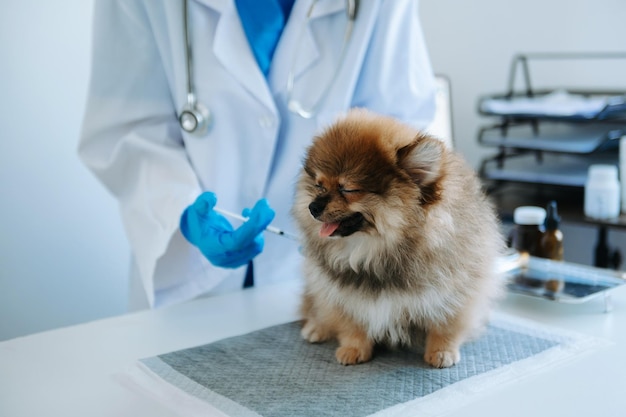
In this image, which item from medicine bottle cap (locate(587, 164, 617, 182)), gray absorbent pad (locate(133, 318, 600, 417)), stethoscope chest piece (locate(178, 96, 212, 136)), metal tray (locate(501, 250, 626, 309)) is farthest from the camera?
medicine bottle cap (locate(587, 164, 617, 182))

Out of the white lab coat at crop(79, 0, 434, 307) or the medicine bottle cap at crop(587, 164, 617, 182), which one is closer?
the white lab coat at crop(79, 0, 434, 307)

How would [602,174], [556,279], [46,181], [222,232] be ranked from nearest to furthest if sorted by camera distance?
[222,232] < [556,279] < [602,174] < [46,181]

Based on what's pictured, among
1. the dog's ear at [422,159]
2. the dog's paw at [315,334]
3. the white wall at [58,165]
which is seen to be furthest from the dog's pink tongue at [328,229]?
the white wall at [58,165]

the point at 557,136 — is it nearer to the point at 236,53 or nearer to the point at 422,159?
the point at 236,53

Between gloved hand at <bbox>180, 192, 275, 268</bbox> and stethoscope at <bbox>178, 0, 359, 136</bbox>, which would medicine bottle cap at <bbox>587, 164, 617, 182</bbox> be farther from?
gloved hand at <bbox>180, 192, 275, 268</bbox>

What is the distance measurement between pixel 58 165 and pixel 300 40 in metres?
0.99

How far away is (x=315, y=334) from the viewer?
44.5 inches

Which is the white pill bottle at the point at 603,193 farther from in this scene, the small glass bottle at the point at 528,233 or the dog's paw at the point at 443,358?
the dog's paw at the point at 443,358

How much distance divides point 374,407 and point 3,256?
1.47m

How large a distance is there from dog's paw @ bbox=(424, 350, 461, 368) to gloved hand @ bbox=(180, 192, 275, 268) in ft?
1.22

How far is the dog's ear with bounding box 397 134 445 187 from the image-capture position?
2.99 feet

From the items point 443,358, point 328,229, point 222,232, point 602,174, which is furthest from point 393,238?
point 602,174

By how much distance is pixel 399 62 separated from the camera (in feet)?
4.93

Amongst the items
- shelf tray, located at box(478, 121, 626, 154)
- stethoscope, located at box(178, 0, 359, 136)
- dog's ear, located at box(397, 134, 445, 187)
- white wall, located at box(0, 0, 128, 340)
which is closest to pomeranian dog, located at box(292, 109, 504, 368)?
dog's ear, located at box(397, 134, 445, 187)
